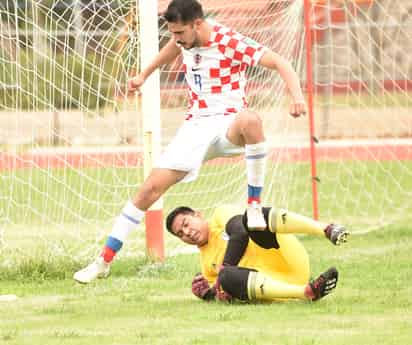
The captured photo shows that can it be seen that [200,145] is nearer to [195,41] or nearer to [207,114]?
[207,114]

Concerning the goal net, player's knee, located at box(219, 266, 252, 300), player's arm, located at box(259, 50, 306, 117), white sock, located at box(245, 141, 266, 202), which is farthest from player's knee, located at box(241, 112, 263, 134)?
the goal net

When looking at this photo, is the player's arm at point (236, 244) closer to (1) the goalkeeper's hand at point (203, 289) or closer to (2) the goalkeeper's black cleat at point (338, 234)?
(1) the goalkeeper's hand at point (203, 289)

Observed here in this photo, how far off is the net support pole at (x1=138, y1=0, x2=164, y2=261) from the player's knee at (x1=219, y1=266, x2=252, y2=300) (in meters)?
2.12

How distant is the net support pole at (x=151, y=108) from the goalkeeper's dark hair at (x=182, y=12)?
1727 mm

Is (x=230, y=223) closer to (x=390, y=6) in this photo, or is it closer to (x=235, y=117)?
(x=235, y=117)

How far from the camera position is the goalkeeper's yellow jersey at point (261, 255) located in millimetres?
7211

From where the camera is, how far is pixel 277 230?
7113 millimetres

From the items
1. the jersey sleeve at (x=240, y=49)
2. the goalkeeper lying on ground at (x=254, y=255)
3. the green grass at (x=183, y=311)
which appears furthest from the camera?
the jersey sleeve at (x=240, y=49)

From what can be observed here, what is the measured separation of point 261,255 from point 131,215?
921 millimetres

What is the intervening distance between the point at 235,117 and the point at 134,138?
337 centimetres

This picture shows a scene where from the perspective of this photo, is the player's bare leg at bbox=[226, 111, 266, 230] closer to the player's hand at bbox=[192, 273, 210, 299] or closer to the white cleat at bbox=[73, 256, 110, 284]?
the player's hand at bbox=[192, 273, 210, 299]

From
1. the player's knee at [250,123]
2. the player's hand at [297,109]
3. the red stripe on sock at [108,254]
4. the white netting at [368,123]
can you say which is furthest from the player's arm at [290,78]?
the white netting at [368,123]

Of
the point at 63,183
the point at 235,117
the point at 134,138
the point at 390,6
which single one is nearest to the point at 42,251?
the point at 63,183

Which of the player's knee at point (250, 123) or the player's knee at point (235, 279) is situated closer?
the player's knee at point (235, 279)
